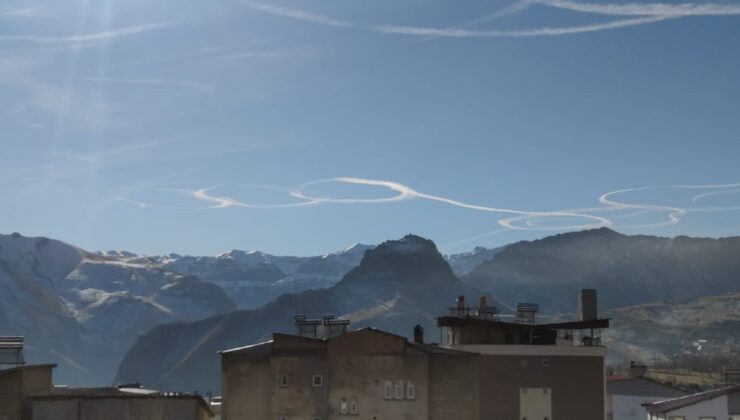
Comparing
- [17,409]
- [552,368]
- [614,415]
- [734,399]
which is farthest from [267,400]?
[614,415]

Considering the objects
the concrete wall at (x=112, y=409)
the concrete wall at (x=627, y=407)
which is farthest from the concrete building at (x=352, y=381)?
the concrete wall at (x=627, y=407)

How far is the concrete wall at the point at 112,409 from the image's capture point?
238ft

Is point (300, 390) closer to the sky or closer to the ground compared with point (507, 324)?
closer to the ground

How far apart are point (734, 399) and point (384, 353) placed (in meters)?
30.2

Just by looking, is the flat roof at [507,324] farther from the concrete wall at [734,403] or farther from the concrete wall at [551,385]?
the concrete wall at [734,403]

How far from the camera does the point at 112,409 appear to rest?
73.9m

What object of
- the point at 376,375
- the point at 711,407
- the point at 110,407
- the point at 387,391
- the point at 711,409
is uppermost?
the point at 376,375

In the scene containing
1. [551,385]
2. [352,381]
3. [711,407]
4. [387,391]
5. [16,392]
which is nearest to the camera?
[16,392]

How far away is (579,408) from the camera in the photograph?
92062 millimetres

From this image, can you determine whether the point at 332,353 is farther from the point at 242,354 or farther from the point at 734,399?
the point at 734,399

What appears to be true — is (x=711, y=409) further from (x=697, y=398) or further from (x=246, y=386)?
(x=246, y=386)

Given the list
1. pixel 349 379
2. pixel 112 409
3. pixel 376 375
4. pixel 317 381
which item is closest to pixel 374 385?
pixel 376 375

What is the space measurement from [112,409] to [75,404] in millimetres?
2340

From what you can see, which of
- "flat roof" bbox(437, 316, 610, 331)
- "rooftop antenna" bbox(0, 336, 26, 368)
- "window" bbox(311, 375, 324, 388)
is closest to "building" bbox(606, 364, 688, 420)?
"flat roof" bbox(437, 316, 610, 331)
